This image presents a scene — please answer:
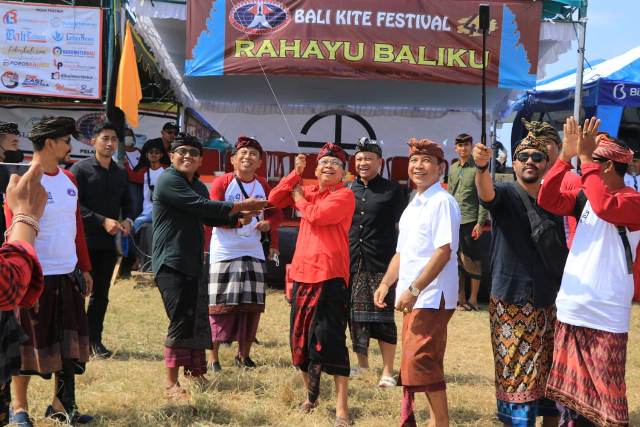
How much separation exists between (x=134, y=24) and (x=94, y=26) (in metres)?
0.83

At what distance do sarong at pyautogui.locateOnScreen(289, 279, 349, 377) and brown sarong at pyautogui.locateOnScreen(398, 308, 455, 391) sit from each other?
0.68 metres

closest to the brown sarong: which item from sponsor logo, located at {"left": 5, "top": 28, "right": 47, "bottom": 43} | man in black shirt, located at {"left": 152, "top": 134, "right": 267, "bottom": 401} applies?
man in black shirt, located at {"left": 152, "top": 134, "right": 267, "bottom": 401}

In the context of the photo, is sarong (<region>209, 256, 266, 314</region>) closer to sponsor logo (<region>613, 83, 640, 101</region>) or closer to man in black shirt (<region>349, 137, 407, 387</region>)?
man in black shirt (<region>349, 137, 407, 387</region>)

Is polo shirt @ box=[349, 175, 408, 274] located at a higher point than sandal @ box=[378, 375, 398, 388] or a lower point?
higher

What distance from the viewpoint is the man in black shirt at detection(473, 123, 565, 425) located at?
401 centimetres

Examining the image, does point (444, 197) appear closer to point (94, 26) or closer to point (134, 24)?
point (134, 24)

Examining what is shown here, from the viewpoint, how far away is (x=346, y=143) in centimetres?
1152

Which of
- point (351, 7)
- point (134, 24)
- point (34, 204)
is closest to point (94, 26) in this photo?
point (134, 24)

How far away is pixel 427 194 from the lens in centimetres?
401

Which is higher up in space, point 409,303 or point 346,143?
point 346,143

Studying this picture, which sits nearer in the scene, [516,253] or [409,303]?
[409,303]

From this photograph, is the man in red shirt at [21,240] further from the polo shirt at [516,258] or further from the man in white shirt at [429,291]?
the polo shirt at [516,258]

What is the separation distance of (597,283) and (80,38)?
9694 mm

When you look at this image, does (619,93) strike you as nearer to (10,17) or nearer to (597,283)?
(597,283)
